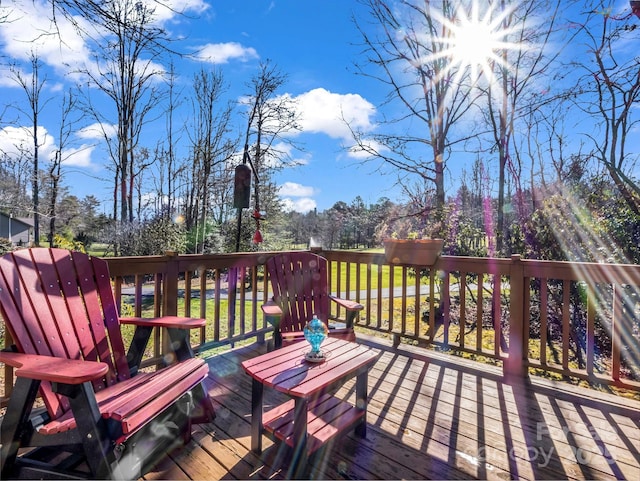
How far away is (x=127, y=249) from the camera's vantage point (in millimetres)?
9805

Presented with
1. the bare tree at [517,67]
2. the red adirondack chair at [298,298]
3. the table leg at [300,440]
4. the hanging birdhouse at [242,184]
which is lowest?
the table leg at [300,440]

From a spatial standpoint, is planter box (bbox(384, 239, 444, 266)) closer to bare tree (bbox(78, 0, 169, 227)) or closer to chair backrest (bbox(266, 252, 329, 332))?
chair backrest (bbox(266, 252, 329, 332))

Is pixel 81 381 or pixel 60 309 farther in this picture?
pixel 60 309

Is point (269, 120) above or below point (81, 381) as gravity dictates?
above

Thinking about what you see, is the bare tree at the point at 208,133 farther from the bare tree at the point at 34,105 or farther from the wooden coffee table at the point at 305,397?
the wooden coffee table at the point at 305,397

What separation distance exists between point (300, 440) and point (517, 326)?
2.08 metres

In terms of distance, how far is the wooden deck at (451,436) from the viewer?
165 cm

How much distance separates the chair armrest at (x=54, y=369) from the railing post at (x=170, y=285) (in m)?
1.27

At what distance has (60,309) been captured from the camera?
Answer: 173 cm

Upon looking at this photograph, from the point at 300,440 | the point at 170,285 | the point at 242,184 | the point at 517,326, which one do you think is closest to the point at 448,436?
the point at 300,440

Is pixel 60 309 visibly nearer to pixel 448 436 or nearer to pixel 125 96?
pixel 448 436

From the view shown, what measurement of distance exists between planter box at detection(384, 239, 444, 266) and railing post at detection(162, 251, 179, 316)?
1.94 metres

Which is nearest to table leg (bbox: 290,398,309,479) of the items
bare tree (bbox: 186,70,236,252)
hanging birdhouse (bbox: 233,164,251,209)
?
hanging birdhouse (bbox: 233,164,251,209)

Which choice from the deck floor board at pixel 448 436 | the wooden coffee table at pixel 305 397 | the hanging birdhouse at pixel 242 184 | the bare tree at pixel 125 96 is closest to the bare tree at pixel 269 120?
the bare tree at pixel 125 96
